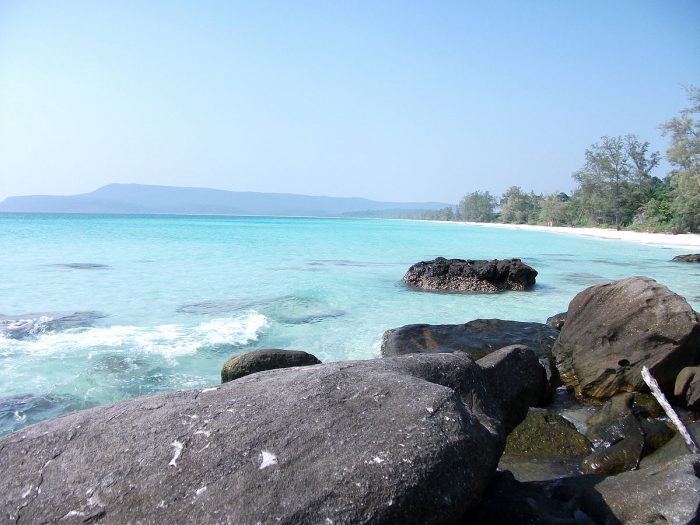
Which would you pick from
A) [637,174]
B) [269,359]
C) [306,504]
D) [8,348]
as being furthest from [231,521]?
[637,174]

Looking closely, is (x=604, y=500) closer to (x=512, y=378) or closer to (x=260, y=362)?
(x=512, y=378)

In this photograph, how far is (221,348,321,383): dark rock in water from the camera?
682 cm

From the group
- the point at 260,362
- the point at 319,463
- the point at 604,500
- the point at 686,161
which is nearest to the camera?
the point at 319,463

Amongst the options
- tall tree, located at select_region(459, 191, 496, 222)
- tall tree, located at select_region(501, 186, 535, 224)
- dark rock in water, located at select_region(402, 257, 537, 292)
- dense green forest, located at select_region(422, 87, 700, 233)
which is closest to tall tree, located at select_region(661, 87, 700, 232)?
dense green forest, located at select_region(422, 87, 700, 233)

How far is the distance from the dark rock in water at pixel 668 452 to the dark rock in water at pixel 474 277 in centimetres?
1191

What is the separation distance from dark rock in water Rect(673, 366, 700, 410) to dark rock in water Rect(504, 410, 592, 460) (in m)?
1.88

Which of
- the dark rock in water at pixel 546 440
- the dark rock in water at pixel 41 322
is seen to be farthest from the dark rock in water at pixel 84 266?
the dark rock in water at pixel 546 440

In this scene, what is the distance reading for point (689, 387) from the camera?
6375 mm

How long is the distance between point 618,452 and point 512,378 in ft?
3.99

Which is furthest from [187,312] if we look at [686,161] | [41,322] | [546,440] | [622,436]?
[686,161]

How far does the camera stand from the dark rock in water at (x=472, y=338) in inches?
353

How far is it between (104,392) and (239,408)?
5.28 metres

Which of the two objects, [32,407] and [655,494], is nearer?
[655,494]

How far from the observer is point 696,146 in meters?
43.8
